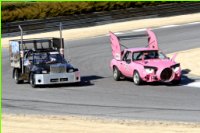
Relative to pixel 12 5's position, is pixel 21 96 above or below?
below

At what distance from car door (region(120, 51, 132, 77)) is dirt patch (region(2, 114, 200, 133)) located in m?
8.09

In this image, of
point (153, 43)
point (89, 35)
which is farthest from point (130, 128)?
point (89, 35)

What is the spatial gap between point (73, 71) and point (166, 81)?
11.1ft

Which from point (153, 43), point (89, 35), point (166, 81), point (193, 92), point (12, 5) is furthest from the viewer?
point (12, 5)

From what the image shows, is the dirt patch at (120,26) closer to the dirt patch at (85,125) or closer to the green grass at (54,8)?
the green grass at (54,8)

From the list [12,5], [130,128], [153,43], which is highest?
[12,5]

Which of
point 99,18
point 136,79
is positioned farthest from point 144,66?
point 99,18

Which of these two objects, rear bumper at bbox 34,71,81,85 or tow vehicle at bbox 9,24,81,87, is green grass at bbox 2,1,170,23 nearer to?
tow vehicle at bbox 9,24,81,87

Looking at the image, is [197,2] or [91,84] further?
[197,2]

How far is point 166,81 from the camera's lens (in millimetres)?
21562

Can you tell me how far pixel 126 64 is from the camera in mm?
23062

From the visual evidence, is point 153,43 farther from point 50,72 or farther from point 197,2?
point 197,2

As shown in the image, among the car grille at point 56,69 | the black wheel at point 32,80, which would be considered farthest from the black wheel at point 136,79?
the black wheel at point 32,80

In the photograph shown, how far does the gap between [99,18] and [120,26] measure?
1.46 m
